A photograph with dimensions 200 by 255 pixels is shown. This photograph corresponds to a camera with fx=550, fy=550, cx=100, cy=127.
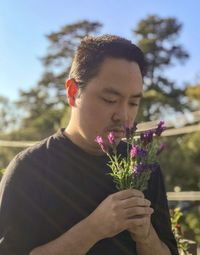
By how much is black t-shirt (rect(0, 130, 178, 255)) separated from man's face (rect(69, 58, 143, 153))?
4.1 inches

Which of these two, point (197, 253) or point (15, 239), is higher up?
point (15, 239)

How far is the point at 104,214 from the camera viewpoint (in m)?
1.65

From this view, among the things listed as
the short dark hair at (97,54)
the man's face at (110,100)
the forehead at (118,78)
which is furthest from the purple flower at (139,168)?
the short dark hair at (97,54)

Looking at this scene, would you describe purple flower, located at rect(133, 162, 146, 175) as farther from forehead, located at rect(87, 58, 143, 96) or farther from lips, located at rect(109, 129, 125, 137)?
forehead, located at rect(87, 58, 143, 96)

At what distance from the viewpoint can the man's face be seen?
187cm

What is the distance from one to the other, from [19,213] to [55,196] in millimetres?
138

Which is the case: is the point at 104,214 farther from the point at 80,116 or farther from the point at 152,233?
the point at 80,116

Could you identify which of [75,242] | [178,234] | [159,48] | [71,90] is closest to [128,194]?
[75,242]

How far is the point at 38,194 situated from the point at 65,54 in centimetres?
2568

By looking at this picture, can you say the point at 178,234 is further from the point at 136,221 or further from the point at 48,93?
the point at 48,93

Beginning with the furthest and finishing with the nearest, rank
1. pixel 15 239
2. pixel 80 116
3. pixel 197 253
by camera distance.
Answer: pixel 197 253 < pixel 80 116 < pixel 15 239

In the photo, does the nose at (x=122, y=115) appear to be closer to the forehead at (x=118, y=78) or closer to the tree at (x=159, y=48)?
the forehead at (x=118, y=78)

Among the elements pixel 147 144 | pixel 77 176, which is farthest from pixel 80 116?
pixel 147 144

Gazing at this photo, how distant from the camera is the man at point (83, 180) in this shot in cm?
181
